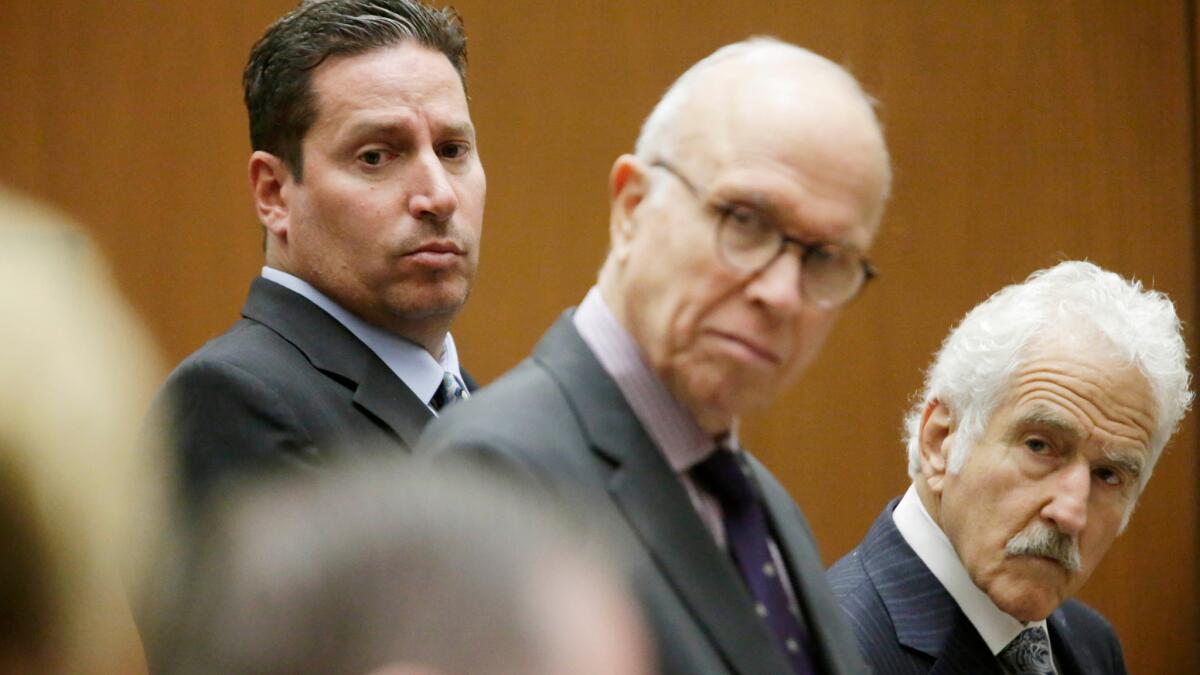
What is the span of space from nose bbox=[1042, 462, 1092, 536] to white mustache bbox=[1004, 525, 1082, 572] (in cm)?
2

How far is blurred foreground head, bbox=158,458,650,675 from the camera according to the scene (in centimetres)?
54

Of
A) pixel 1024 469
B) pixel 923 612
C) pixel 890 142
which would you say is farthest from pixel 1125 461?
pixel 890 142

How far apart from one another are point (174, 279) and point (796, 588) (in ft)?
9.03

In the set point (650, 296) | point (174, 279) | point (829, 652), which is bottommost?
point (174, 279)

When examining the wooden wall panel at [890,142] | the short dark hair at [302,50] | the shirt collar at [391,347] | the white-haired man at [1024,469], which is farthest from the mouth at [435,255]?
the wooden wall panel at [890,142]

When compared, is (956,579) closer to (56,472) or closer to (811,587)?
(811,587)

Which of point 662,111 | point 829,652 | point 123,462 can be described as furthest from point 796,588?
point 123,462

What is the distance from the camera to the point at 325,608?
1.75ft

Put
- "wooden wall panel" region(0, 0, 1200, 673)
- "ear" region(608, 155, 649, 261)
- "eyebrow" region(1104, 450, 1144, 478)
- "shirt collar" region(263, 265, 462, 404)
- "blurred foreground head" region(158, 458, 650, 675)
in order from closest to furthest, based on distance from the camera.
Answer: "blurred foreground head" region(158, 458, 650, 675), "ear" region(608, 155, 649, 261), "shirt collar" region(263, 265, 462, 404), "eyebrow" region(1104, 450, 1144, 478), "wooden wall panel" region(0, 0, 1200, 673)

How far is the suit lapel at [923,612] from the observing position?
227 cm

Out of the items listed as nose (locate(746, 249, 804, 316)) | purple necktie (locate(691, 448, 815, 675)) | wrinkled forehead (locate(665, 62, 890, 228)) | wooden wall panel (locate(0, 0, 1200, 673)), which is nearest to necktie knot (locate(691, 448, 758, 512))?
purple necktie (locate(691, 448, 815, 675))

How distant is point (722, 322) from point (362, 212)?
103 centimetres

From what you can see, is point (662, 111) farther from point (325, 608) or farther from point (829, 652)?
point (325, 608)

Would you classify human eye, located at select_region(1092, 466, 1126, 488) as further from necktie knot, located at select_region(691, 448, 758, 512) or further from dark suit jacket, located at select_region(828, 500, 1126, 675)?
necktie knot, located at select_region(691, 448, 758, 512)
